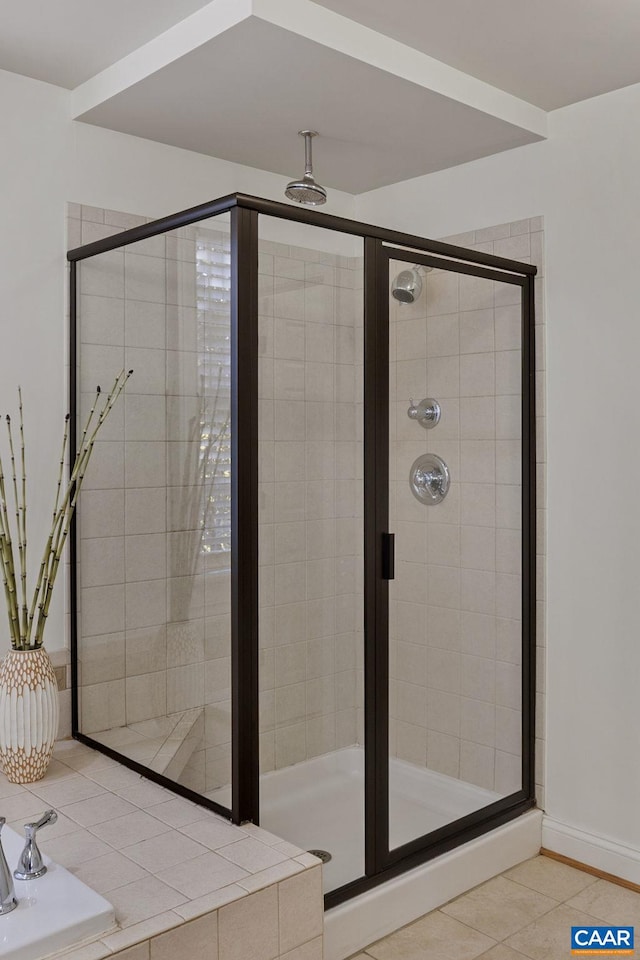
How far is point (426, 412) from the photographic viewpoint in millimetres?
2561

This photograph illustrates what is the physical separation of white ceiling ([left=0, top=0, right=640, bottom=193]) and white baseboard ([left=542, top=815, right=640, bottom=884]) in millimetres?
2341

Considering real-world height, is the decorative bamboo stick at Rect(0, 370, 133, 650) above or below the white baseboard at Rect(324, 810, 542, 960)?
above

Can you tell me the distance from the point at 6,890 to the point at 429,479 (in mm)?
1548

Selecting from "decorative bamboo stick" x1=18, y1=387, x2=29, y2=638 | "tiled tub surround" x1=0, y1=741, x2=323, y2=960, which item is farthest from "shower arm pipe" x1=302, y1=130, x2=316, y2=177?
"tiled tub surround" x1=0, y1=741, x2=323, y2=960

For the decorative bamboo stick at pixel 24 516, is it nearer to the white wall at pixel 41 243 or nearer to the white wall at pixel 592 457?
the white wall at pixel 41 243

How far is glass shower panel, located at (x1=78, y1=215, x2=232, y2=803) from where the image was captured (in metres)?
2.16

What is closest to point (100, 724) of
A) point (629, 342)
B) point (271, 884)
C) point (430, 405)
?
point (271, 884)

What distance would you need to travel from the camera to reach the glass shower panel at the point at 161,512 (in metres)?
2.16

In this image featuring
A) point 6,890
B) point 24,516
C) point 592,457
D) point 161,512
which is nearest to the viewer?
point 6,890

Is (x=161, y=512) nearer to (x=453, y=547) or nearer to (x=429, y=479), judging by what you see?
(x=429, y=479)

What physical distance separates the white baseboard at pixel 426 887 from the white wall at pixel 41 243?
3.90ft

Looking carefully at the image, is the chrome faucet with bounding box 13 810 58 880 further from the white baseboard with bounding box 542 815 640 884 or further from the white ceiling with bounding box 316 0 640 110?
the white ceiling with bounding box 316 0 640 110

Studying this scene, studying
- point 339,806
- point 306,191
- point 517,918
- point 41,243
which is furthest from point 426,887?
point 41,243

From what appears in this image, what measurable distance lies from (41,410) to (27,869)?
4.50 feet
